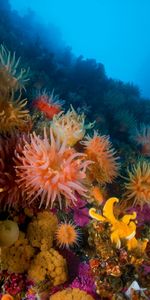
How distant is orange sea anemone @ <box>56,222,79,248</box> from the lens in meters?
3.55

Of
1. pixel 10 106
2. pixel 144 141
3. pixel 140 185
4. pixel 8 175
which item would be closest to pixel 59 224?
pixel 8 175

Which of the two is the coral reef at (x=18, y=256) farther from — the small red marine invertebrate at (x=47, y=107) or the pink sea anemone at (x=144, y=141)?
the pink sea anemone at (x=144, y=141)

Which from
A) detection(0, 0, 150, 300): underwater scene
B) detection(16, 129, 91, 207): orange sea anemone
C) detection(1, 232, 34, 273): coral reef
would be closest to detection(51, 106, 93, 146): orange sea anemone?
detection(0, 0, 150, 300): underwater scene

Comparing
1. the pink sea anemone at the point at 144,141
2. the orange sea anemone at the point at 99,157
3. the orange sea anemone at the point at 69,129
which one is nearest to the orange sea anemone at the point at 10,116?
the orange sea anemone at the point at 69,129

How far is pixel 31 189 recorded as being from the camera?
3172 millimetres

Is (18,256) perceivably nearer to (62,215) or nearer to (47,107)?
(62,215)

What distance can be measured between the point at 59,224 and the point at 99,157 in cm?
117

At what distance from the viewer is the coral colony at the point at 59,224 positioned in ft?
10.0

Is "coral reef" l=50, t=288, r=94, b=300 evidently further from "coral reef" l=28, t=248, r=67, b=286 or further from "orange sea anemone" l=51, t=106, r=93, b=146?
"orange sea anemone" l=51, t=106, r=93, b=146

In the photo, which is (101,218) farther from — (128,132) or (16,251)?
(128,132)

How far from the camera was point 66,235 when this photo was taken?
11.7 feet

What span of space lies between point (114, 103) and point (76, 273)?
8828 mm

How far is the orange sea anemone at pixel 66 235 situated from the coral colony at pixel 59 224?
0.04 feet

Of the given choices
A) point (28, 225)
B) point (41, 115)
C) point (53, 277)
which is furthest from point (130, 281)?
point (41, 115)
